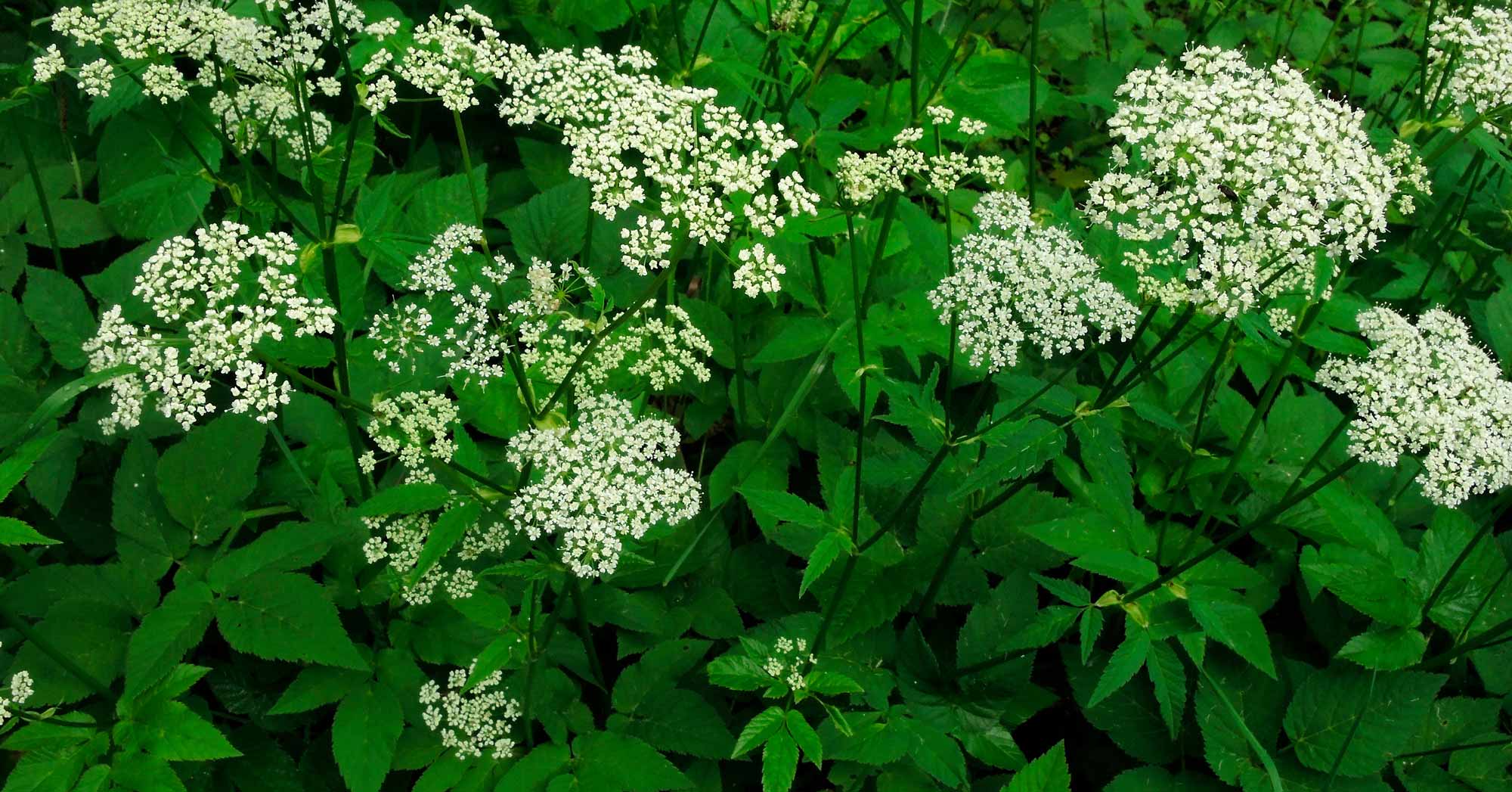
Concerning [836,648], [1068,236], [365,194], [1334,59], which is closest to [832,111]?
[1068,236]

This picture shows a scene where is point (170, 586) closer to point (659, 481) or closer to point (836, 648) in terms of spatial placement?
point (659, 481)

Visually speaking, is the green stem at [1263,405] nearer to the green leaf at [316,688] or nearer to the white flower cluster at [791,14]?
the white flower cluster at [791,14]

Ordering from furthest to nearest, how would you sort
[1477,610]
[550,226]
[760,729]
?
[550,226]
[1477,610]
[760,729]

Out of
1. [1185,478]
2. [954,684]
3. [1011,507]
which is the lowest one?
[954,684]

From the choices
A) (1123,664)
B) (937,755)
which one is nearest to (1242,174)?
(1123,664)

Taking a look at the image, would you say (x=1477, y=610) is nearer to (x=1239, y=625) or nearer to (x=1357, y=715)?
(x=1357, y=715)

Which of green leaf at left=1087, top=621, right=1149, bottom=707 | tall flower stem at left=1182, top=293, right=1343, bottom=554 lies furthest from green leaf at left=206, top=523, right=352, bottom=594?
tall flower stem at left=1182, top=293, right=1343, bottom=554
